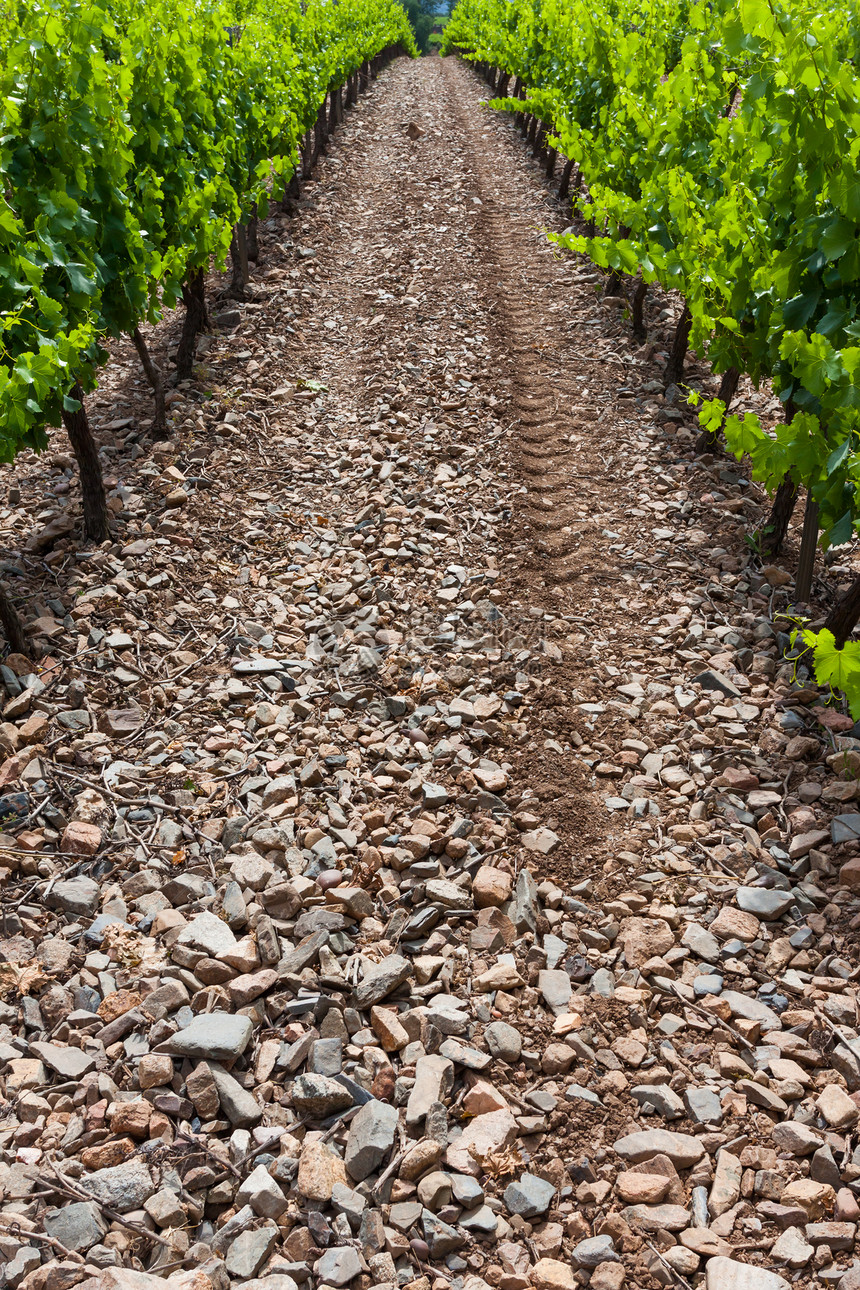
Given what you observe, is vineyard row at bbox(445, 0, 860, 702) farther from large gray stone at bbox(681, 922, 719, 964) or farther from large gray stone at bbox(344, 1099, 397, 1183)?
large gray stone at bbox(344, 1099, 397, 1183)

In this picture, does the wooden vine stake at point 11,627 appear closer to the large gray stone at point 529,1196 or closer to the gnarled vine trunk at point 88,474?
the gnarled vine trunk at point 88,474

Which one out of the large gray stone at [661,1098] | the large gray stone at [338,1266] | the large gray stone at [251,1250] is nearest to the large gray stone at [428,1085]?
the large gray stone at [338,1266]

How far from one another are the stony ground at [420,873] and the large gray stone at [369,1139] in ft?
0.05

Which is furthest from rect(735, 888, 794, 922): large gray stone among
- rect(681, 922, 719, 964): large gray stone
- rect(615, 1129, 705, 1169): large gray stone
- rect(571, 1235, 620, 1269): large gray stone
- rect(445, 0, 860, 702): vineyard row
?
rect(445, 0, 860, 702): vineyard row

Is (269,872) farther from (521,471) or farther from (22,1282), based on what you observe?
(521,471)

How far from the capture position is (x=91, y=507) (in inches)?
225

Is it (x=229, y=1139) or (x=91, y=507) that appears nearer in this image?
(x=229, y=1139)

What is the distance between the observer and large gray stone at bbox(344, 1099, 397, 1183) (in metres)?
2.75

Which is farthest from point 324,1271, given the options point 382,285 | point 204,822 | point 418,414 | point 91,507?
point 382,285

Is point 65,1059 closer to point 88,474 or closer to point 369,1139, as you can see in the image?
point 369,1139

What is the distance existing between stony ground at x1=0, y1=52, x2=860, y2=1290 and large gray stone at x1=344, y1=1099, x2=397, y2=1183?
0.6 inches

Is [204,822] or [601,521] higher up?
[601,521]

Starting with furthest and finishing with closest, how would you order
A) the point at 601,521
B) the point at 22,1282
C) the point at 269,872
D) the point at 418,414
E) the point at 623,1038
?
the point at 418,414
the point at 601,521
the point at 269,872
the point at 623,1038
the point at 22,1282

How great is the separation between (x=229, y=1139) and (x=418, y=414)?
19.5 feet
